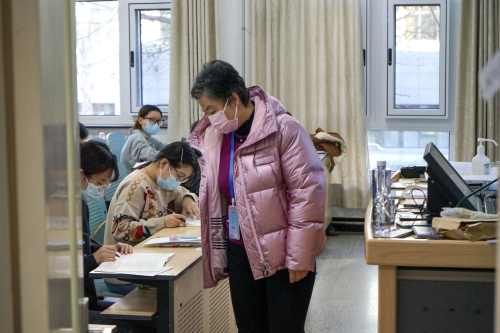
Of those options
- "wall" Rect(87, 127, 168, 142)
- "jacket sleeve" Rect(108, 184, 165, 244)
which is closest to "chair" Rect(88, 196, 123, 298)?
"jacket sleeve" Rect(108, 184, 165, 244)

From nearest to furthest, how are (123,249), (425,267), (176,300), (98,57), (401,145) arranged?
(425,267) < (176,300) < (123,249) < (401,145) < (98,57)

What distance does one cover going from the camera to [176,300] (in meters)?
2.10

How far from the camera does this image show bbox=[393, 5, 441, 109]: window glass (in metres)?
5.48

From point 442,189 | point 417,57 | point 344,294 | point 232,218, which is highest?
point 417,57

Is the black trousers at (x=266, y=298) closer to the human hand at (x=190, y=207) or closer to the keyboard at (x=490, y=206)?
the keyboard at (x=490, y=206)

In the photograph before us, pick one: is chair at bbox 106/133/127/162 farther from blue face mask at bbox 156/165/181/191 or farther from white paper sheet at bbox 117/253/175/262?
white paper sheet at bbox 117/253/175/262

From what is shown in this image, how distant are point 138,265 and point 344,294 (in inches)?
80.0

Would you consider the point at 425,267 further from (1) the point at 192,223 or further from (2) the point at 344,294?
(2) the point at 344,294

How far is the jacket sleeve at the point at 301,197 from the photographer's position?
1.81 metres

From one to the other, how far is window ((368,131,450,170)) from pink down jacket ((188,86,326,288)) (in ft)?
13.0

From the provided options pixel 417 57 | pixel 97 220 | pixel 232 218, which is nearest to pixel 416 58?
pixel 417 57

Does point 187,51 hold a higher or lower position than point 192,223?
higher

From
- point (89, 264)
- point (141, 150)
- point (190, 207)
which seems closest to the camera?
point (89, 264)

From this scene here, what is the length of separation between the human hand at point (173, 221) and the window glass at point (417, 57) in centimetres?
339
